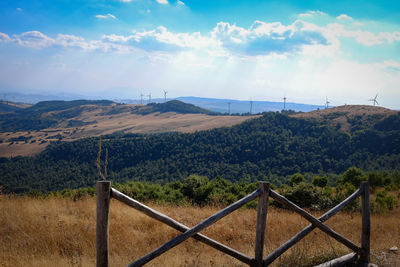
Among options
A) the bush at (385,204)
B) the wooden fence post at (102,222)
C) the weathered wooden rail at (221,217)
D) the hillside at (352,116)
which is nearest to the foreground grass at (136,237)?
the weathered wooden rail at (221,217)

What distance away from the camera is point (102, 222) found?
11.9 ft

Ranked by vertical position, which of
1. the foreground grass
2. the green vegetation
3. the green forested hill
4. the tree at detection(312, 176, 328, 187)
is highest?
the foreground grass

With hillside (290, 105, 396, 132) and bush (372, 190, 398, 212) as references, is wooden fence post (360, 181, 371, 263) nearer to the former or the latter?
bush (372, 190, 398, 212)

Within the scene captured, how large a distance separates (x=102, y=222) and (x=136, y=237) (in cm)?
339

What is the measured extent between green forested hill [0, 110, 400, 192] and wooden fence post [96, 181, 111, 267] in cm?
6888

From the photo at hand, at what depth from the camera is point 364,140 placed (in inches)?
3359

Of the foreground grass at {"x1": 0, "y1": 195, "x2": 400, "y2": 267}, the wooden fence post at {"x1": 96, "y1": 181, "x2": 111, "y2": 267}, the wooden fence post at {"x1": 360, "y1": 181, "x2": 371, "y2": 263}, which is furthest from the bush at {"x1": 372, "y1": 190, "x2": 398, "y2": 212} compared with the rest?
the wooden fence post at {"x1": 96, "y1": 181, "x2": 111, "y2": 267}

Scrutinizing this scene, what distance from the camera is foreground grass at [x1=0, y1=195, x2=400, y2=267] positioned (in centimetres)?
524

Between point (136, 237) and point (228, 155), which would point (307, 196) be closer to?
point (136, 237)

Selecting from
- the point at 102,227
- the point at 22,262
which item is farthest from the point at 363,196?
the point at 22,262

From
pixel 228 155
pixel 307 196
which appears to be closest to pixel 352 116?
pixel 228 155

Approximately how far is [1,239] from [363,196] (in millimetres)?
8421

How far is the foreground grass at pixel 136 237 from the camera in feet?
17.2

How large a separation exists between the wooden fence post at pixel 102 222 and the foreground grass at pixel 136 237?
55.9 inches
